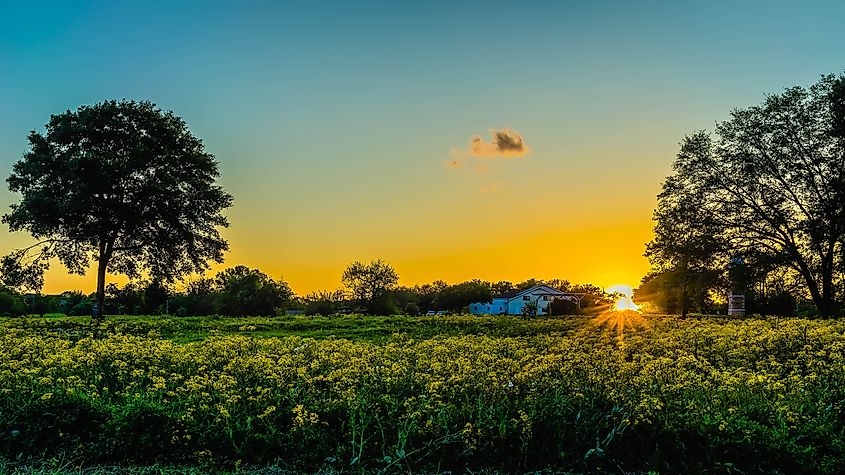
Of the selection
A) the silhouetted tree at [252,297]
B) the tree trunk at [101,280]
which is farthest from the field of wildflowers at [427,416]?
the silhouetted tree at [252,297]

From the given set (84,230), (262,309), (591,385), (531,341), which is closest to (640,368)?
(591,385)

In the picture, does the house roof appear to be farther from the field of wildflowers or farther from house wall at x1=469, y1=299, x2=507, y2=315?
the field of wildflowers

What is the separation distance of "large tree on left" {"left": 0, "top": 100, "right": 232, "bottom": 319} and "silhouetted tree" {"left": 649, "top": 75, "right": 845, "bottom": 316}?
1961 centimetres

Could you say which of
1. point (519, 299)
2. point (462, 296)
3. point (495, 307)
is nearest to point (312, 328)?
point (462, 296)

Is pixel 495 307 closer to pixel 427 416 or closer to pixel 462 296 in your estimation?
pixel 462 296

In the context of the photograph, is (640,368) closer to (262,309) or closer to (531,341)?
(531,341)

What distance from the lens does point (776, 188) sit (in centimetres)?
2994

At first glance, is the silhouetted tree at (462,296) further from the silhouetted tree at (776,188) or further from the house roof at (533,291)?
the silhouetted tree at (776,188)

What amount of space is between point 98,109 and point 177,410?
25.2 meters

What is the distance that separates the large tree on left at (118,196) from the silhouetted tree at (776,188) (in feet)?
64.3

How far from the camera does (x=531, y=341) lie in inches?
408

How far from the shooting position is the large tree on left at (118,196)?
2592 centimetres

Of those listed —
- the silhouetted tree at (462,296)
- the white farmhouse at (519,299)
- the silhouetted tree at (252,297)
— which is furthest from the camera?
the white farmhouse at (519,299)

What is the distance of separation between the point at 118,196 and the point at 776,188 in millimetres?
26693
